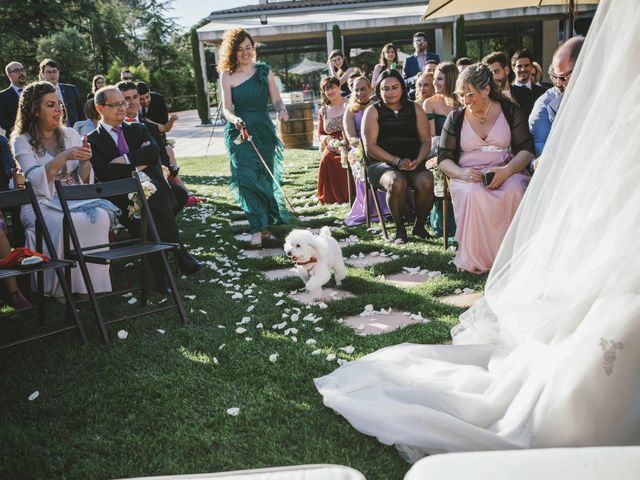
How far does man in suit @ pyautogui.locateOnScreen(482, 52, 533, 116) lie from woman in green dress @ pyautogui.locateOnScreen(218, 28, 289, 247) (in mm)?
2361

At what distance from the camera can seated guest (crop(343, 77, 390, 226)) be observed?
7152 millimetres

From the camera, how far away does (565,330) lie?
2398 mm

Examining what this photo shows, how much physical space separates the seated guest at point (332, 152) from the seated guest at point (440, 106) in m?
1.82

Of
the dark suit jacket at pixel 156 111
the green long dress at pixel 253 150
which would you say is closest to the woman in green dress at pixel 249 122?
the green long dress at pixel 253 150

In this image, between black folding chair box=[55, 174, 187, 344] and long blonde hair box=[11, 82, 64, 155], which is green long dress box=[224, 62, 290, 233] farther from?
long blonde hair box=[11, 82, 64, 155]

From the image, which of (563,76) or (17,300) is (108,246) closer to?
(17,300)

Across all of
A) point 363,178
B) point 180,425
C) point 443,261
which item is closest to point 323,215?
point 363,178

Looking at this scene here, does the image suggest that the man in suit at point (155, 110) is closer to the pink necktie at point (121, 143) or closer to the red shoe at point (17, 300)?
the pink necktie at point (121, 143)

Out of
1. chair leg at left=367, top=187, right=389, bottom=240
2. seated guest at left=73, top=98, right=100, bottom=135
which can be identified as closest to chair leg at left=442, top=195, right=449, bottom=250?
chair leg at left=367, top=187, right=389, bottom=240

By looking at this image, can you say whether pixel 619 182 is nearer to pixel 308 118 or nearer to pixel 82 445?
pixel 82 445

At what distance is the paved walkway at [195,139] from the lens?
16.3 meters

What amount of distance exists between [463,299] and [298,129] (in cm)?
1113

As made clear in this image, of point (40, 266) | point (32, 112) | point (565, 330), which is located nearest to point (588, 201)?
point (565, 330)

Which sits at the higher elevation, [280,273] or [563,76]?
[563,76]
